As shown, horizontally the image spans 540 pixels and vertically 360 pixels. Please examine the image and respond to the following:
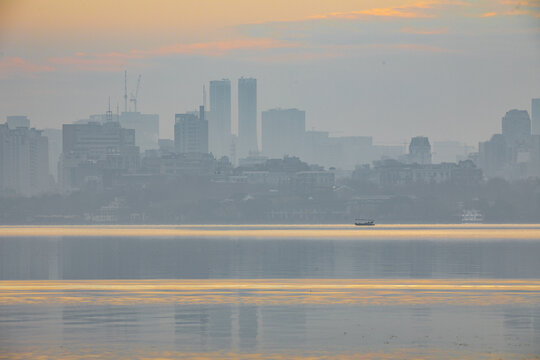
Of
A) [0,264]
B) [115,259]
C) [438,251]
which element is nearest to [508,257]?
[438,251]

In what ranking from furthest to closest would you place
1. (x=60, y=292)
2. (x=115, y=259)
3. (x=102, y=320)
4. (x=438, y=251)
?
(x=438, y=251)
(x=115, y=259)
(x=60, y=292)
(x=102, y=320)

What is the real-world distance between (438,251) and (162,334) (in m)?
75.6

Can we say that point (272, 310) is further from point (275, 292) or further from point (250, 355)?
point (250, 355)

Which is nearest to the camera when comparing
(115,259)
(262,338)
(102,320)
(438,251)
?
(262,338)

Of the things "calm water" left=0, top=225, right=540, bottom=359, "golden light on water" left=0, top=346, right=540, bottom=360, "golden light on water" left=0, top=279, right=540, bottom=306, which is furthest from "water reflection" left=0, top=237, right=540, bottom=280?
"golden light on water" left=0, top=346, right=540, bottom=360

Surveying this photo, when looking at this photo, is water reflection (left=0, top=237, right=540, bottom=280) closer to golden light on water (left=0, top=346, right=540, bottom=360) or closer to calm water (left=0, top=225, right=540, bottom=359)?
calm water (left=0, top=225, right=540, bottom=359)

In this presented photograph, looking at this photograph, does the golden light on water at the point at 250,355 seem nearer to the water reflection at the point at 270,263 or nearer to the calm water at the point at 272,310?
the calm water at the point at 272,310

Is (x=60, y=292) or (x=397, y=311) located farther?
(x=60, y=292)

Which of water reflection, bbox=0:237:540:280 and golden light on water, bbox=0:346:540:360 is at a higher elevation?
golden light on water, bbox=0:346:540:360

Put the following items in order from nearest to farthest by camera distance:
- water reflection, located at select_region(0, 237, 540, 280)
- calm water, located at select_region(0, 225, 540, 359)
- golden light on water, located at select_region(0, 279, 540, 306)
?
calm water, located at select_region(0, 225, 540, 359) < golden light on water, located at select_region(0, 279, 540, 306) < water reflection, located at select_region(0, 237, 540, 280)

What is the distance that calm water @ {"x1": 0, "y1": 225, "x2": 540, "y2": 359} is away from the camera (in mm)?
40469

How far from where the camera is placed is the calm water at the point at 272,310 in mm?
40469

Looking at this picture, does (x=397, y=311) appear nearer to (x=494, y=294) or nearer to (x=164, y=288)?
(x=494, y=294)

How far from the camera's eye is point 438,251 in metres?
A: 117
